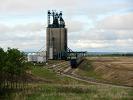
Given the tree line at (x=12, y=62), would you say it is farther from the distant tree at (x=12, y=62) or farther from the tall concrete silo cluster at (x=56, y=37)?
the tall concrete silo cluster at (x=56, y=37)

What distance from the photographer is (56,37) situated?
580 ft

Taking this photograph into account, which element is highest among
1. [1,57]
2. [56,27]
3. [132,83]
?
[56,27]

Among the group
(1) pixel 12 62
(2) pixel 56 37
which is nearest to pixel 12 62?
(1) pixel 12 62

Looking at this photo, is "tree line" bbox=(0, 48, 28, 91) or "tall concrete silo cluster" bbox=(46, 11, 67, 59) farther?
"tall concrete silo cluster" bbox=(46, 11, 67, 59)

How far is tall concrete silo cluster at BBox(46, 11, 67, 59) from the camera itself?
174625mm

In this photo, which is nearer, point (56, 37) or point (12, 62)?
point (12, 62)

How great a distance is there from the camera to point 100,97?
54188 millimetres

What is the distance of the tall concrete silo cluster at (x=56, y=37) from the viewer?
17462 cm

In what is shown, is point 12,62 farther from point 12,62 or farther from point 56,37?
point 56,37

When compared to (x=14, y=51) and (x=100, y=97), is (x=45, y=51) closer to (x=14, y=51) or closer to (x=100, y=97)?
(x=14, y=51)

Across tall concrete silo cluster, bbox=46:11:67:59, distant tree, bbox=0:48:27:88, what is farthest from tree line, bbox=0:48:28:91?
tall concrete silo cluster, bbox=46:11:67:59

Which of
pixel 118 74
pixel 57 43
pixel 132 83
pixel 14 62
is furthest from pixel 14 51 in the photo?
pixel 57 43

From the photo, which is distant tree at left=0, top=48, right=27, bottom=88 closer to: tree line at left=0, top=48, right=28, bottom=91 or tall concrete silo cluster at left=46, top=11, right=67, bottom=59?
tree line at left=0, top=48, right=28, bottom=91

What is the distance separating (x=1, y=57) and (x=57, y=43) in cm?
11214
